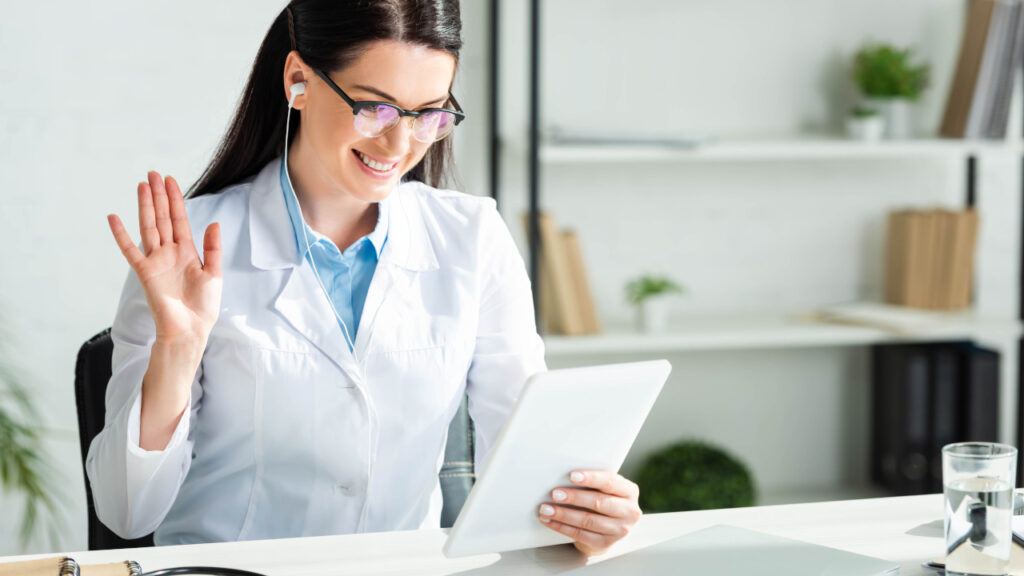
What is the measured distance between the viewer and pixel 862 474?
2.95 meters

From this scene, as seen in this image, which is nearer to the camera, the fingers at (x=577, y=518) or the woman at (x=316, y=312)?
the fingers at (x=577, y=518)

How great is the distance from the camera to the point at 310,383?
1290 mm

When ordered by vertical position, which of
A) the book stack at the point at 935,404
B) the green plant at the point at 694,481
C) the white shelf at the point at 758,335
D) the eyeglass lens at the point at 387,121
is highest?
the eyeglass lens at the point at 387,121

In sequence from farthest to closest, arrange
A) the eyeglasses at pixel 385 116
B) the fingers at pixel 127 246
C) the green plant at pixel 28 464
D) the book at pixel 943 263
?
1. the book at pixel 943 263
2. the green plant at pixel 28 464
3. the eyeglasses at pixel 385 116
4. the fingers at pixel 127 246

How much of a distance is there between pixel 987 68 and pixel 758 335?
0.86 meters

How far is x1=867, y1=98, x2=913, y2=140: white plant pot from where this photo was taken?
265cm

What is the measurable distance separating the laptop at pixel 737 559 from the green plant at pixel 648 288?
60.1 inches

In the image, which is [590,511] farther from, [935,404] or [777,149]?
[935,404]

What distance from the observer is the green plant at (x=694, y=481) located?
8.45 feet

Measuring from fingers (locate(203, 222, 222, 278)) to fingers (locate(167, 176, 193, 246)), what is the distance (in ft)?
0.07

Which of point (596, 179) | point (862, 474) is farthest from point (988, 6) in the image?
point (862, 474)

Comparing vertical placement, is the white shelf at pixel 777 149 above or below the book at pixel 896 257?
above

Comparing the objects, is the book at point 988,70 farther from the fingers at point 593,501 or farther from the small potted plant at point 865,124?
the fingers at point 593,501

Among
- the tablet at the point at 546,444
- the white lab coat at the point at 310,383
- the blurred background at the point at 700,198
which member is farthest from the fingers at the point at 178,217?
the blurred background at the point at 700,198
